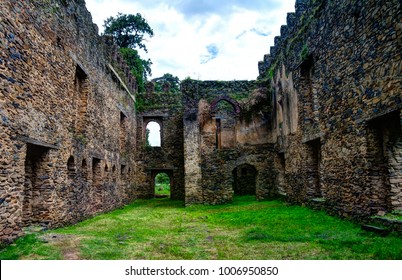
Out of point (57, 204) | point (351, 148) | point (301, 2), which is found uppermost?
point (301, 2)

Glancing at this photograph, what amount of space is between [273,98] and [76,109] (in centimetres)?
971

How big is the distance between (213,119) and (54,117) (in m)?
8.96

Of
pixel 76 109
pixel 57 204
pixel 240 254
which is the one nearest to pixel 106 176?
pixel 76 109

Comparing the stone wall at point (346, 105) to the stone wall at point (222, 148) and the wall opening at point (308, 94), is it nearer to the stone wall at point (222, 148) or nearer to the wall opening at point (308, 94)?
the wall opening at point (308, 94)

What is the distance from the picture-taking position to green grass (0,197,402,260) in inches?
215

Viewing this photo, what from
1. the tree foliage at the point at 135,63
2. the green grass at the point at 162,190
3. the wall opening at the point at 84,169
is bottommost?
the green grass at the point at 162,190

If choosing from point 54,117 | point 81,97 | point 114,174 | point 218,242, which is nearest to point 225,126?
point 114,174

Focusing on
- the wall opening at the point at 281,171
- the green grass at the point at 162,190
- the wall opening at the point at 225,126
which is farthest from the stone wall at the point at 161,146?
the wall opening at the point at 281,171

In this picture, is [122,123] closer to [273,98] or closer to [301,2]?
[273,98]

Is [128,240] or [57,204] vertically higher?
[57,204]

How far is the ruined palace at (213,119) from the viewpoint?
22.4ft

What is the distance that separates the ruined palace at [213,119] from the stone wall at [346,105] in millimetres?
38

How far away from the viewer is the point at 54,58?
8.70 metres

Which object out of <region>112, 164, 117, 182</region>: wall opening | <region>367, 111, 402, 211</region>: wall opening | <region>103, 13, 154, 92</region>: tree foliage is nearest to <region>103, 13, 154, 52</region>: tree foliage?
<region>103, 13, 154, 92</region>: tree foliage
